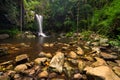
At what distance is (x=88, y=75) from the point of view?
373 centimetres

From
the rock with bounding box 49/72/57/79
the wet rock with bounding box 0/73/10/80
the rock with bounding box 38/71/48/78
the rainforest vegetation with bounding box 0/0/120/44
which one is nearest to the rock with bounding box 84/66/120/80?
the rock with bounding box 49/72/57/79

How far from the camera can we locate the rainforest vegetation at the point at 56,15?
1596 cm

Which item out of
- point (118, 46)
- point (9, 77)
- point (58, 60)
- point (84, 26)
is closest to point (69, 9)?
point (84, 26)

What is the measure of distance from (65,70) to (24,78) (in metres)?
1.31

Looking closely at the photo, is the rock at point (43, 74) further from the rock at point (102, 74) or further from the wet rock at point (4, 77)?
the rock at point (102, 74)

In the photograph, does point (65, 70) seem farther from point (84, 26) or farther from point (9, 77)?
point (84, 26)

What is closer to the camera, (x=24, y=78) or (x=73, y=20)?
(x=24, y=78)

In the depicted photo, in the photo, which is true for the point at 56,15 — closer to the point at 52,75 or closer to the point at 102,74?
the point at 52,75

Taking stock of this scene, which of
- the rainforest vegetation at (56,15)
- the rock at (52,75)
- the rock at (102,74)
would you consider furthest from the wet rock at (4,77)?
the rainforest vegetation at (56,15)

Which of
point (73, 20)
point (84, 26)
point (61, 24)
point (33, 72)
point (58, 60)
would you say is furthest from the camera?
point (61, 24)

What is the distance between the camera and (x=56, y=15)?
80.5 ft

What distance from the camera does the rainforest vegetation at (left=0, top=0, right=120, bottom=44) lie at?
52.4 ft

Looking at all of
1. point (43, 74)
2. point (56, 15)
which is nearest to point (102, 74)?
point (43, 74)

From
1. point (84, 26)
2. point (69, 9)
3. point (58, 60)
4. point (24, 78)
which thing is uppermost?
point (69, 9)
